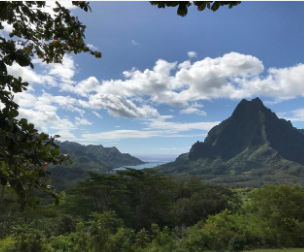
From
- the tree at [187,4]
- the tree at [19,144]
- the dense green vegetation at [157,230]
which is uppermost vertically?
the tree at [187,4]

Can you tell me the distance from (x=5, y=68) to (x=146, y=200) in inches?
Answer: 1120

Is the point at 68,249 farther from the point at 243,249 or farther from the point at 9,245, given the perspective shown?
the point at 243,249

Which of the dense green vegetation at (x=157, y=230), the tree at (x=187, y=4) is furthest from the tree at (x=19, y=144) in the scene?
the tree at (x=187, y=4)

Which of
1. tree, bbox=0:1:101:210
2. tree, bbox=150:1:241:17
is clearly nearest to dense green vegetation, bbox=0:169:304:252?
tree, bbox=0:1:101:210

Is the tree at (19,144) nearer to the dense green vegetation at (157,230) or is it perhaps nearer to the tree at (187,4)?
the dense green vegetation at (157,230)

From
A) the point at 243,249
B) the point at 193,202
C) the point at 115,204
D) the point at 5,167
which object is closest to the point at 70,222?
the point at 115,204

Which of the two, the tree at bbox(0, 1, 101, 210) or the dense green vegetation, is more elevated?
the tree at bbox(0, 1, 101, 210)

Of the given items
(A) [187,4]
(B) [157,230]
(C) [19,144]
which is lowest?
(B) [157,230]

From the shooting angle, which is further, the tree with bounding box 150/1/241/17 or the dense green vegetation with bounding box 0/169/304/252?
the dense green vegetation with bounding box 0/169/304/252

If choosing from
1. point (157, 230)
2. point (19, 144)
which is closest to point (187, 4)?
point (19, 144)

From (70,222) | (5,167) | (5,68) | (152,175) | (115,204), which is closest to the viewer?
(5,68)

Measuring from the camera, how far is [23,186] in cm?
159

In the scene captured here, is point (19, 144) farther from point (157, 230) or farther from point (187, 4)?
point (157, 230)

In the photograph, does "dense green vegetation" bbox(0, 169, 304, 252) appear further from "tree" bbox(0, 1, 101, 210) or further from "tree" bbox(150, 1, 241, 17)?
"tree" bbox(150, 1, 241, 17)
